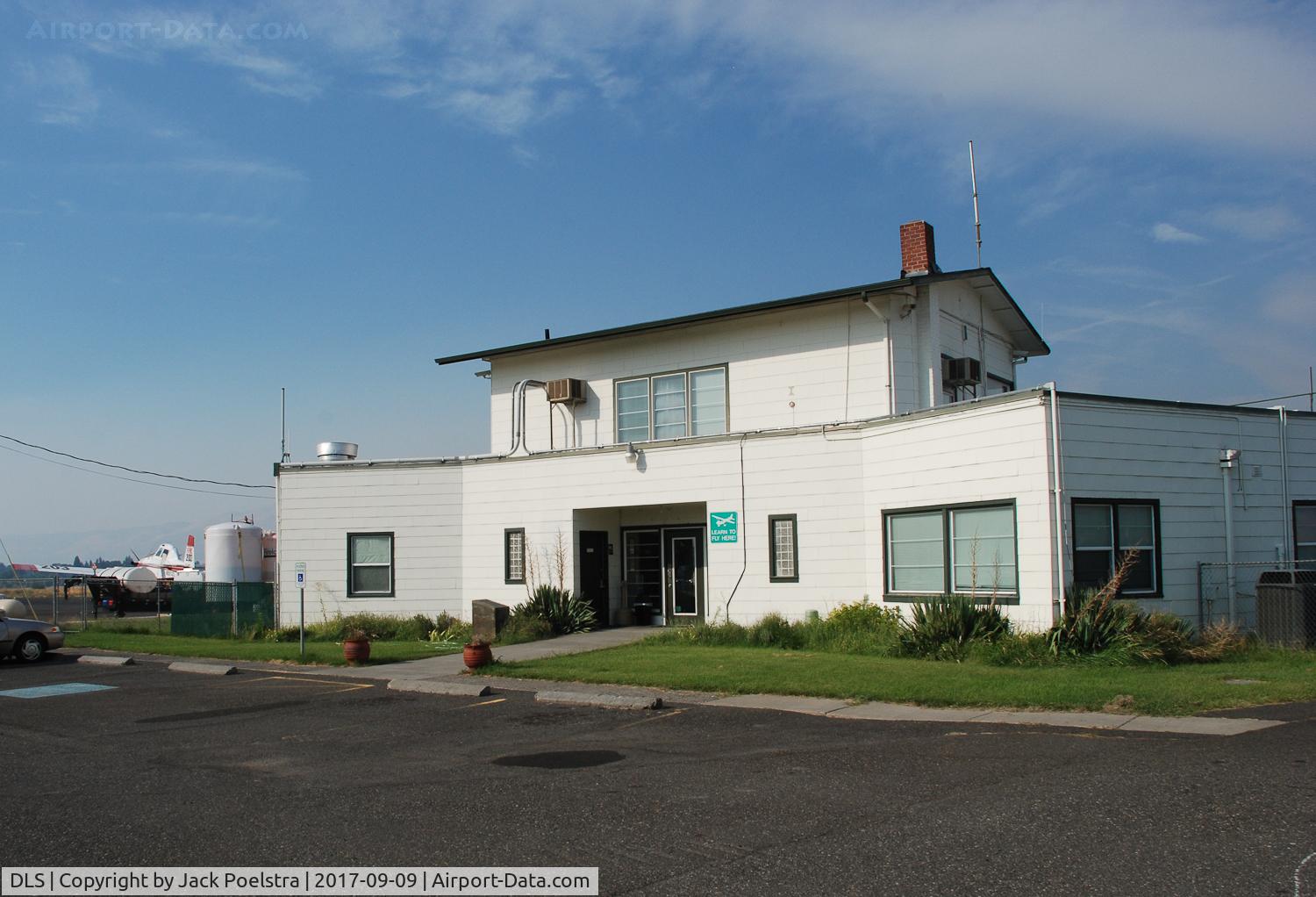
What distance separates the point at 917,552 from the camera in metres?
19.0

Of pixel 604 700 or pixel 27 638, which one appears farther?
pixel 27 638

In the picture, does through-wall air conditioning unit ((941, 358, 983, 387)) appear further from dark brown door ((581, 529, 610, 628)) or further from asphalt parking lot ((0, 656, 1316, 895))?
asphalt parking lot ((0, 656, 1316, 895))

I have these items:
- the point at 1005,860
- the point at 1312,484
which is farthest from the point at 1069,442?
the point at 1005,860

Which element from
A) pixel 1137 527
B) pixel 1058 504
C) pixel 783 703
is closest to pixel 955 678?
pixel 783 703

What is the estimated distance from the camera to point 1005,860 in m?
6.35

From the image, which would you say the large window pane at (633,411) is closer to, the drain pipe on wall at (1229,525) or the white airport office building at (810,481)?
the white airport office building at (810,481)

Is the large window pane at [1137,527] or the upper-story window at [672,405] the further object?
the upper-story window at [672,405]

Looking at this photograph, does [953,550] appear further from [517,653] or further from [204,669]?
[204,669]

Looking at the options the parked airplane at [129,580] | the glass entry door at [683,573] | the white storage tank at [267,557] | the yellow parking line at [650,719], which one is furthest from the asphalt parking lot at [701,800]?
the parked airplane at [129,580]

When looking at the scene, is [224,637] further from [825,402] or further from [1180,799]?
Result: [1180,799]

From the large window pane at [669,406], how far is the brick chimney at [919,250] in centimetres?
567

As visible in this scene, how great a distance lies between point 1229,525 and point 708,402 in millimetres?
11028

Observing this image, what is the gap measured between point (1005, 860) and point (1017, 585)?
11.0 metres

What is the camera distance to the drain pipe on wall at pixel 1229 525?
1734 cm
